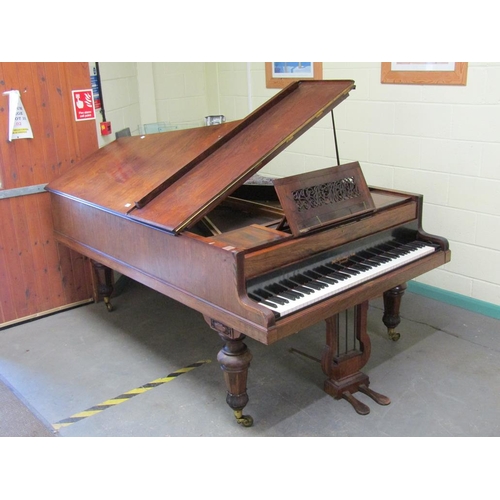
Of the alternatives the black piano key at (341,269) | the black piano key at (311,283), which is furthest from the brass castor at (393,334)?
the black piano key at (311,283)

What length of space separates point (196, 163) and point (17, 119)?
1.27m

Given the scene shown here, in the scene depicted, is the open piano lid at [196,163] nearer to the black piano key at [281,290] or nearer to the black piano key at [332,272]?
the black piano key at [281,290]

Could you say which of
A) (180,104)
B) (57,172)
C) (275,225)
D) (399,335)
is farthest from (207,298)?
(180,104)

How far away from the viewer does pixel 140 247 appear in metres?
2.54

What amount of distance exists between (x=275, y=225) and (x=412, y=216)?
761 mm

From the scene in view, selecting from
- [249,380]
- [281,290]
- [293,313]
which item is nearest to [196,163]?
[281,290]

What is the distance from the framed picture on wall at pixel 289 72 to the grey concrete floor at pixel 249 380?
1.67m

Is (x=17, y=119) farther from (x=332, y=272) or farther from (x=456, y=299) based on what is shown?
(x=456, y=299)

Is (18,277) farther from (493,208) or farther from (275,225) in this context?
(493,208)

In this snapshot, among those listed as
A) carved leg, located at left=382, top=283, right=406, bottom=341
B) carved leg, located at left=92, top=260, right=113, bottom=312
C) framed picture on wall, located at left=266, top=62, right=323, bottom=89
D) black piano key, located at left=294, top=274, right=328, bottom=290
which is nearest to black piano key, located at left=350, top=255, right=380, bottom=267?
black piano key, located at left=294, top=274, right=328, bottom=290

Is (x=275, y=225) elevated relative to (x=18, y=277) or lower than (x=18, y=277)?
elevated

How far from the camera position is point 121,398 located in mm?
2689

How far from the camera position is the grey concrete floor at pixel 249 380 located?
244 centimetres

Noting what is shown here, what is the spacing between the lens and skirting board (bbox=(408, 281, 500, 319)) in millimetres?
3307
